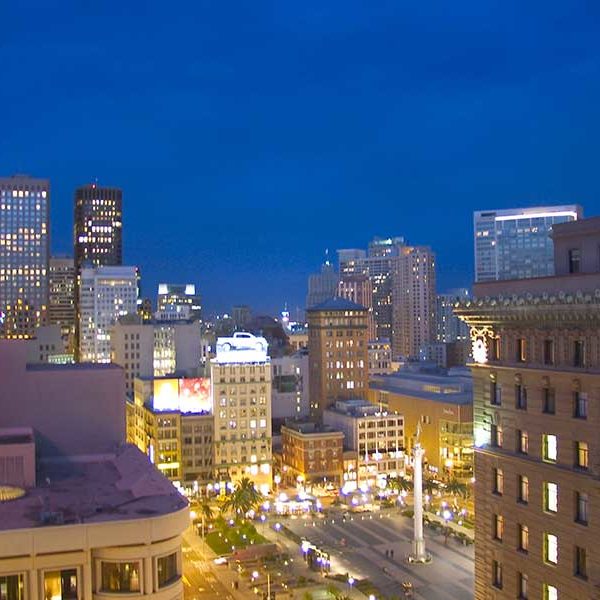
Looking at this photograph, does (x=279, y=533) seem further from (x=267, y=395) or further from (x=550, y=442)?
(x=550, y=442)

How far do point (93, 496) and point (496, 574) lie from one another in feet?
73.8

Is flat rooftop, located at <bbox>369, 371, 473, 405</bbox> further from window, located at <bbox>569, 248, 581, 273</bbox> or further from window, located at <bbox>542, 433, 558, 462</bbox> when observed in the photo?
window, located at <bbox>542, 433, 558, 462</bbox>

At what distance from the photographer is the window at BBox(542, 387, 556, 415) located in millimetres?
41125

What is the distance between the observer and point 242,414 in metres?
131

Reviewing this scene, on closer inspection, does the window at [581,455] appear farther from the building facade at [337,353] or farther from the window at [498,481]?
the building facade at [337,353]

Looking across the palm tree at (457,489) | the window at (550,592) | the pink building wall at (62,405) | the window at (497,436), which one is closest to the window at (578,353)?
the window at (497,436)

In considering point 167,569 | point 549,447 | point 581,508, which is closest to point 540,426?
point 549,447

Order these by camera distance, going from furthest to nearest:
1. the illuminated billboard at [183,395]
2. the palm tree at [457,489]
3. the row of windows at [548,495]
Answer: the illuminated billboard at [183,395]
the palm tree at [457,489]
the row of windows at [548,495]

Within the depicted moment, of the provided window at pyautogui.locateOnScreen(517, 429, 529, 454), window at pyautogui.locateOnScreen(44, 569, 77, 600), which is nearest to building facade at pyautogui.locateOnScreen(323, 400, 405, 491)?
window at pyautogui.locateOnScreen(517, 429, 529, 454)

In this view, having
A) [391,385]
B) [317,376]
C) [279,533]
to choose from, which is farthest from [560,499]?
[391,385]

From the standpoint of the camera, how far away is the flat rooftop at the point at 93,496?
32.1 meters

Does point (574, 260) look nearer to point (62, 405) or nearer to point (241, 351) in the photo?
point (62, 405)

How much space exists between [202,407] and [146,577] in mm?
101070

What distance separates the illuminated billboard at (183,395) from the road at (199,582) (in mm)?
42319
